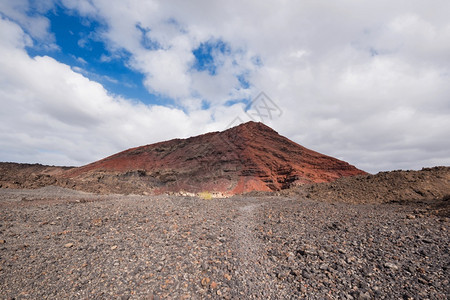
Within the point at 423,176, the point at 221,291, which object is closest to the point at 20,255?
the point at 221,291

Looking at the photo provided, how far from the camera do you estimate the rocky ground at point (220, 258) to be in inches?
151

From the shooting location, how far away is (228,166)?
3812 cm

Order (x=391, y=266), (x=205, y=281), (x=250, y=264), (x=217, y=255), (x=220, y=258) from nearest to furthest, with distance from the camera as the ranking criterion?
1. (x=205, y=281)
2. (x=391, y=266)
3. (x=250, y=264)
4. (x=220, y=258)
5. (x=217, y=255)

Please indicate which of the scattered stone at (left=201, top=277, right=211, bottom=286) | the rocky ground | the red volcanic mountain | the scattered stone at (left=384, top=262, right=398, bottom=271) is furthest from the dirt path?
the red volcanic mountain

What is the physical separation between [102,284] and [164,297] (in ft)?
3.97

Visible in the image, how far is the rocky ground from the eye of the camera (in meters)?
3.84

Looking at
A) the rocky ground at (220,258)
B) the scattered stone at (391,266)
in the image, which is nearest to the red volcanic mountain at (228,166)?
the rocky ground at (220,258)

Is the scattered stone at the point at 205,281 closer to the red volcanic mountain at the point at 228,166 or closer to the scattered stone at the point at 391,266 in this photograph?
the scattered stone at the point at 391,266

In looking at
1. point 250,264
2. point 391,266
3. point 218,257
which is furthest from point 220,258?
point 391,266

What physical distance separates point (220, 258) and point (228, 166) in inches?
1297

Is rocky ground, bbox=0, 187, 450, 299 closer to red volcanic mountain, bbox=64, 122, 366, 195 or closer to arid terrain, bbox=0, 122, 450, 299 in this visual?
arid terrain, bbox=0, 122, 450, 299

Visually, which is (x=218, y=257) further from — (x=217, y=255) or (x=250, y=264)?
(x=250, y=264)

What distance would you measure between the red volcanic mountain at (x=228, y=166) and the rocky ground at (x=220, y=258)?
25.3 metres

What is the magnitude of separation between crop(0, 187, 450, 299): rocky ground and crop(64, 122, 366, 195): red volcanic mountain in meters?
25.3
